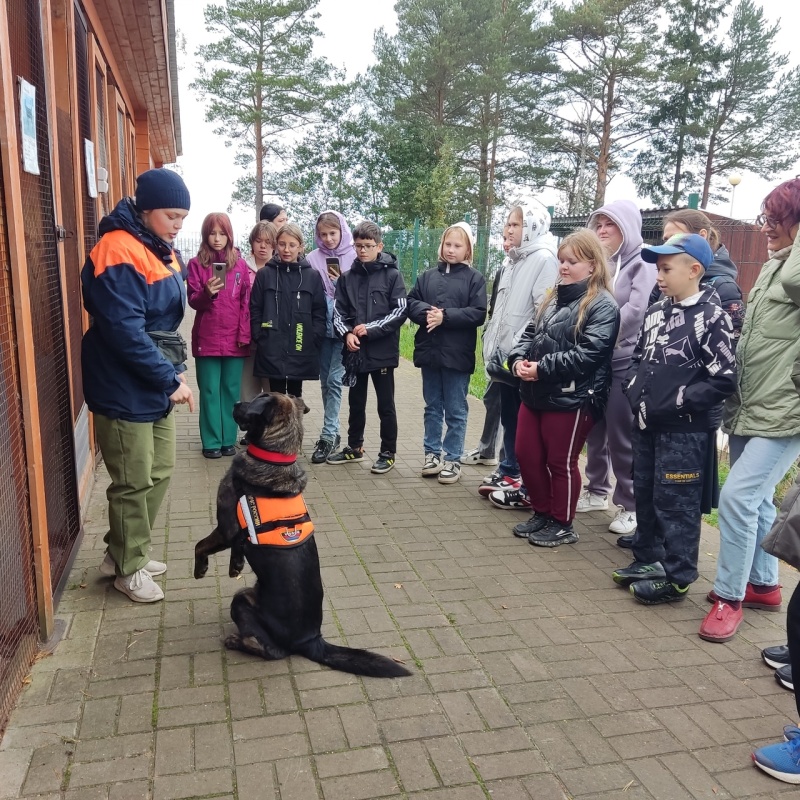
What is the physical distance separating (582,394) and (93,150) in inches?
176

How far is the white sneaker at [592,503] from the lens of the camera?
18.3 ft

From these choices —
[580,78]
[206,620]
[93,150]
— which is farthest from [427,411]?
[580,78]

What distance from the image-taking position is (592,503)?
560cm

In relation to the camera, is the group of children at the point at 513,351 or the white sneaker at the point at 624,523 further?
the white sneaker at the point at 624,523

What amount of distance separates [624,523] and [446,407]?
1.75 metres

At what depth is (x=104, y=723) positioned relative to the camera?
2848mm

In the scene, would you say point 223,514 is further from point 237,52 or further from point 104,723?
point 237,52

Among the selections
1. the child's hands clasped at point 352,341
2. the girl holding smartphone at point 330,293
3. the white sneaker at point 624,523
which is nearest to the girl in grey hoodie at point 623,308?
the white sneaker at point 624,523

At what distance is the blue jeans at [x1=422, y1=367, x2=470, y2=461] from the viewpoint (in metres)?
6.06

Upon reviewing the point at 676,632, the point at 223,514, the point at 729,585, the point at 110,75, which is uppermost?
the point at 110,75

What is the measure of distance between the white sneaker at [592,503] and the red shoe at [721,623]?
171cm

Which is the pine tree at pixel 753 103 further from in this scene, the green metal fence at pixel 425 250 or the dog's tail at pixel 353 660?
the dog's tail at pixel 353 660

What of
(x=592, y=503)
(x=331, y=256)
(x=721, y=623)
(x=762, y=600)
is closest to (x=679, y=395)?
(x=721, y=623)

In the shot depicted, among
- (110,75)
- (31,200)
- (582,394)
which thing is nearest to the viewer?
(31,200)
